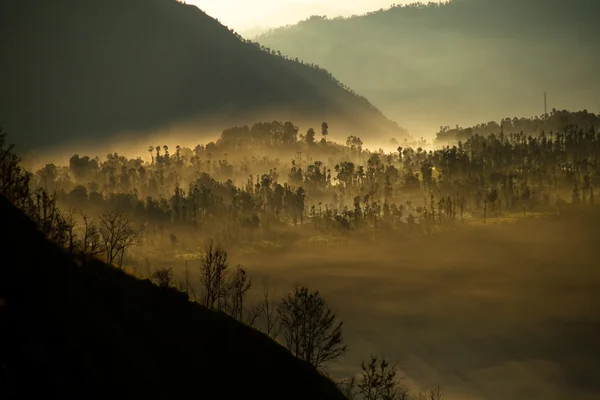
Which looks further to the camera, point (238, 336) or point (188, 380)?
point (238, 336)

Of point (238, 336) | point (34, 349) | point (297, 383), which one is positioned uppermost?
point (34, 349)

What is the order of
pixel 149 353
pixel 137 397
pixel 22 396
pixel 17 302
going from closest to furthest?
pixel 22 396, pixel 17 302, pixel 137 397, pixel 149 353

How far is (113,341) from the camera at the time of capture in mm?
62594

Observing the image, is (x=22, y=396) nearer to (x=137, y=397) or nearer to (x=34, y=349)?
(x=34, y=349)

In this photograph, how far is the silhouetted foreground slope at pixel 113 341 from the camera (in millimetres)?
49781

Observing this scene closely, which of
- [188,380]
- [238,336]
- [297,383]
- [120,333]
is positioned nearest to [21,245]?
[120,333]

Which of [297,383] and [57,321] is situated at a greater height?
[57,321]

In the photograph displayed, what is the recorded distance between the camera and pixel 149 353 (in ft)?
239

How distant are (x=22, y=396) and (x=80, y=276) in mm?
27413

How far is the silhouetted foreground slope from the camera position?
163ft

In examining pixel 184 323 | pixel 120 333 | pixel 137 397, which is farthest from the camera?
pixel 184 323

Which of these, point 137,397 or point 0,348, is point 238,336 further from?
point 0,348

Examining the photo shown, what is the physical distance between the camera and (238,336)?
88562 mm

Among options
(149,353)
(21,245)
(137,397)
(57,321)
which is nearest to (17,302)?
(57,321)
